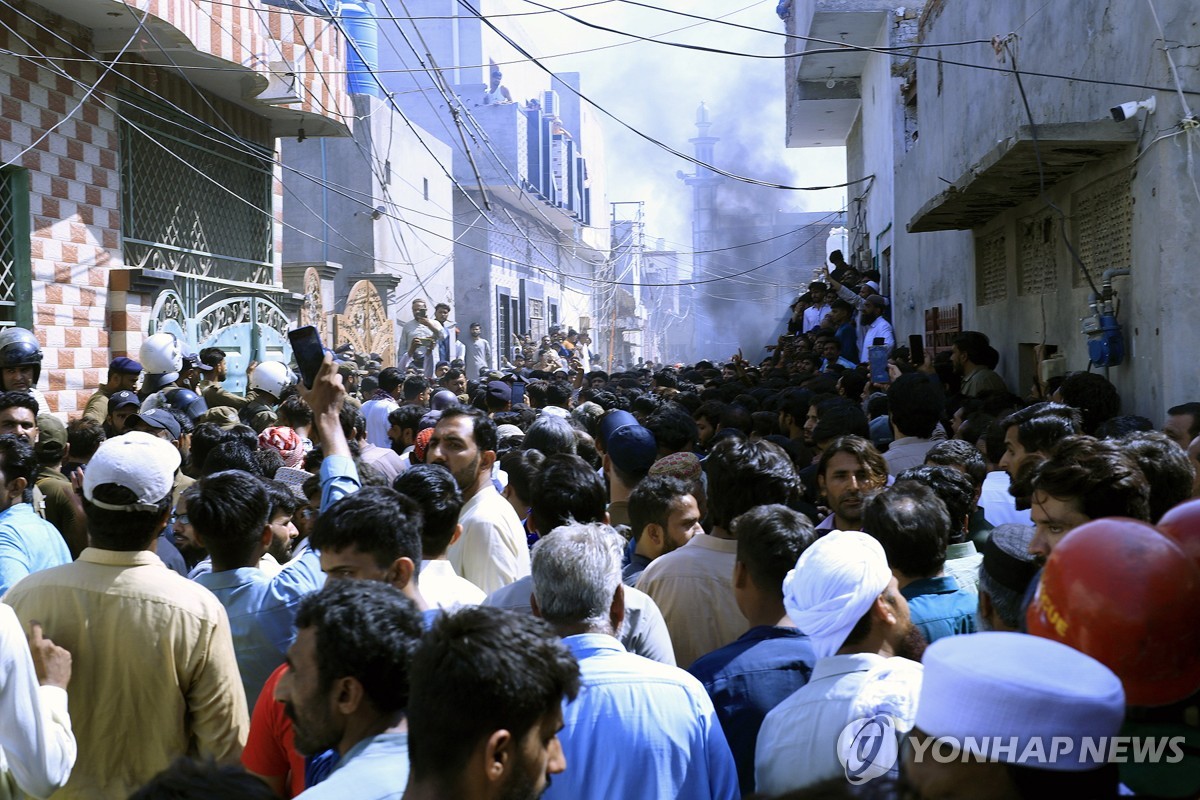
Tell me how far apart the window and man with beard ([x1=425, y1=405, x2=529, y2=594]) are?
702 centimetres

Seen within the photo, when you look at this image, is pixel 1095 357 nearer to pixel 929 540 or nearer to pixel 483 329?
pixel 929 540

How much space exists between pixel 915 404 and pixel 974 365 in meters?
3.36

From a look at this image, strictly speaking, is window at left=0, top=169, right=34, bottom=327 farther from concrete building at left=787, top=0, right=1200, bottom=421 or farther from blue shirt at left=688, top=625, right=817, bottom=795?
blue shirt at left=688, top=625, right=817, bottom=795

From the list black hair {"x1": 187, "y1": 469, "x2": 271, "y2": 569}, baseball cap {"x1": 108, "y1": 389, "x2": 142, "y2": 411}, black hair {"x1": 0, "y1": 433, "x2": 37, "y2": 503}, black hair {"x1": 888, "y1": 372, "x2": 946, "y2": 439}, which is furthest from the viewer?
baseball cap {"x1": 108, "y1": 389, "x2": 142, "y2": 411}

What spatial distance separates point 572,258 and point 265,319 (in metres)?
34.1

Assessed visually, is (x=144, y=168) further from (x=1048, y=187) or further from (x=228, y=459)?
(x=1048, y=187)

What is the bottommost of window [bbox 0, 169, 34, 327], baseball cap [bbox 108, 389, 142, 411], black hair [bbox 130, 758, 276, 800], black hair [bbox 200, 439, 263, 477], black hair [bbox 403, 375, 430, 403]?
black hair [bbox 130, 758, 276, 800]

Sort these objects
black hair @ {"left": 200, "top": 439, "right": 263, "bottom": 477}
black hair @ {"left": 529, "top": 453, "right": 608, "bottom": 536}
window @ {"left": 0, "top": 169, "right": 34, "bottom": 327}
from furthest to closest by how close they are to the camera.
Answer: window @ {"left": 0, "top": 169, "right": 34, "bottom": 327}
black hair @ {"left": 200, "top": 439, "right": 263, "bottom": 477}
black hair @ {"left": 529, "top": 453, "right": 608, "bottom": 536}

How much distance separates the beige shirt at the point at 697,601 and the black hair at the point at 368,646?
155 cm

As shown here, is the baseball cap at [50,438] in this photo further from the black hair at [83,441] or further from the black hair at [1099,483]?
the black hair at [1099,483]

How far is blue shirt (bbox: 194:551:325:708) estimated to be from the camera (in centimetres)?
338

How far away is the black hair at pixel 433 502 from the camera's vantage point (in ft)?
12.4

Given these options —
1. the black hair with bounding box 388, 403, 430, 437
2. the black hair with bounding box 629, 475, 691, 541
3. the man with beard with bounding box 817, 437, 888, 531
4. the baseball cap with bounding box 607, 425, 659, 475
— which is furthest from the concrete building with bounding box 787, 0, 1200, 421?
the black hair with bounding box 388, 403, 430, 437

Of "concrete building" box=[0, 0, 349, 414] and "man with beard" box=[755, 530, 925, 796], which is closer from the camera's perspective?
"man with beard" box=[755, 530, 925, 796]
